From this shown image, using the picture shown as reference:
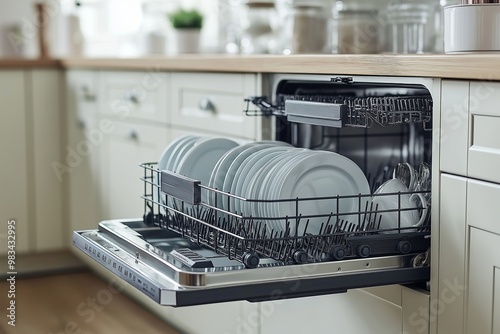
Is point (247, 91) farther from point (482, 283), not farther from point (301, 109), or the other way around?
point (482, 283)

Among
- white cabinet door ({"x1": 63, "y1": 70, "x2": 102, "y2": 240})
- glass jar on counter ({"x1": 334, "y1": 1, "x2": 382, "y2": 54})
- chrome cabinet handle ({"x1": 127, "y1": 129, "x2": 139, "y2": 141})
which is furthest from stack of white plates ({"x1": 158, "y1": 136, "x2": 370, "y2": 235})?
white cabinet door ({"x1": 63, "y1": 70, "x2": 102, "y2": 240})

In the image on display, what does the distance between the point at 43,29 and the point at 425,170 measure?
2.53 metres

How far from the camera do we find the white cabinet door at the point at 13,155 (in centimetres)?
319

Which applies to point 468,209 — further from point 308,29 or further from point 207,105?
point 308,29

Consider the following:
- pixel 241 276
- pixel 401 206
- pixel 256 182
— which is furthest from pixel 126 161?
pixel 241 276

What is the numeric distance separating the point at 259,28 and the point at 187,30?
34cm

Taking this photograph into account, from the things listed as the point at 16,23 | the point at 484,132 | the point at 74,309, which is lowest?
the point at 74,309

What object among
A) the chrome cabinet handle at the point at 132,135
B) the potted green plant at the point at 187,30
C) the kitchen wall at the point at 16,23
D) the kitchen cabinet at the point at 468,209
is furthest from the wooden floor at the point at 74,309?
the kitchen cabinet at the point at 468,209

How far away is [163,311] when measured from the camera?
96.0 inches

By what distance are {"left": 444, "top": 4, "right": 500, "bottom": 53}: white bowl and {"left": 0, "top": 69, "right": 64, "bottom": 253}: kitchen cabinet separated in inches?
87.6

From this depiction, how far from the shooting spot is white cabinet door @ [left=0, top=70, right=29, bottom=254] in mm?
3186

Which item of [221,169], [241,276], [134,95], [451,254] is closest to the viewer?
[241,276]

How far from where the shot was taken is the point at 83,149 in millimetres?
3143

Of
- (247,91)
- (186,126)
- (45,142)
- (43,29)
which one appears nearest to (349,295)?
(247,91)
